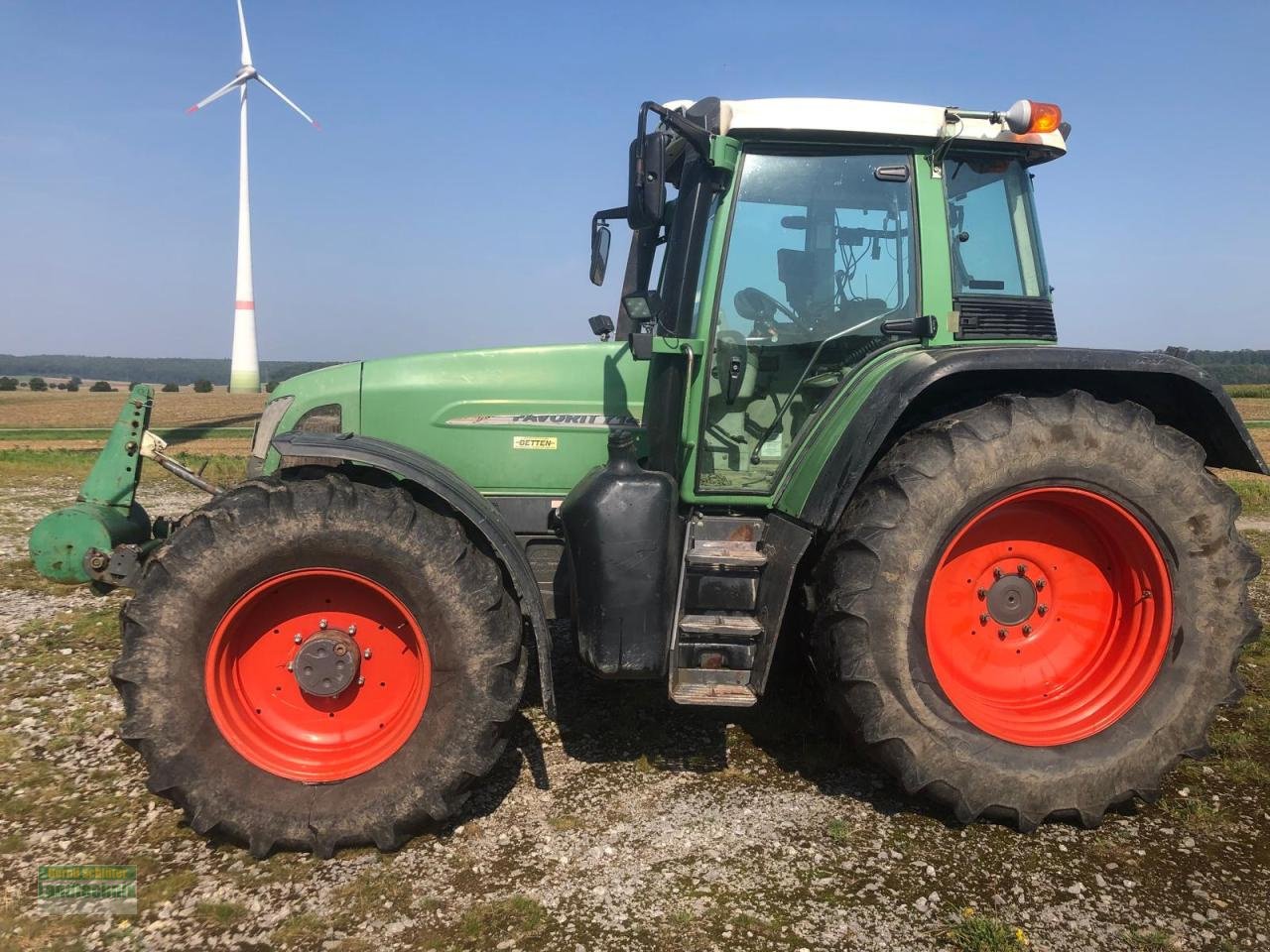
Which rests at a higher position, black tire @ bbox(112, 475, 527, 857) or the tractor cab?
the tractor cab

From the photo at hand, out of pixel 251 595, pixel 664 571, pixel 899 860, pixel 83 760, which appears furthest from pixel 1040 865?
pixel 83 760

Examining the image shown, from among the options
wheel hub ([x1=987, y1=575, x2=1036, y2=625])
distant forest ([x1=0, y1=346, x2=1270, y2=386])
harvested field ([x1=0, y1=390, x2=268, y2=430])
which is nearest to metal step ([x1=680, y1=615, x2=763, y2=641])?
wheel hub ([x1=987, y1=575, x2=1036, y2=625])

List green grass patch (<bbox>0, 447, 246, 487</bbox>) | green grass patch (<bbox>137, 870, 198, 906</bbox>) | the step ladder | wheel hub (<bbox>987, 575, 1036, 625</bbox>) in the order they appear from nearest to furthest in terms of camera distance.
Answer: green grass patch (<bbox>137, 870, 198, 906</bbox>) → the step ladder → wheel hub (<bbox>987, 575, 1036, 625</bbox>) → green grass patch (<bbox>0, 447, 246, 487</bbox>)

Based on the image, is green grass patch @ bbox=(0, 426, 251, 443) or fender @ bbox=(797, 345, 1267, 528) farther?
green grass patch @ bbox=(0, 426, 251, 443)

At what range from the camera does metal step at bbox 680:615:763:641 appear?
3150 millimetres

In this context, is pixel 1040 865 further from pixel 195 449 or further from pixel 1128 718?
pixel 195 449

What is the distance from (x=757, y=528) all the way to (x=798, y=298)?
971 millimetres

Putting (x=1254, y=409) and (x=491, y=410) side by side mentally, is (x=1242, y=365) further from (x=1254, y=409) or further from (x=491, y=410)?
(x=491, y=410)

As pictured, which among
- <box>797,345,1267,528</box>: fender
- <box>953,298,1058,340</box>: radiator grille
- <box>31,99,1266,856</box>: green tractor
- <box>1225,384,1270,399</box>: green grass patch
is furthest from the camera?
→ <box>1225,384,1270,399</box>: green grass patch

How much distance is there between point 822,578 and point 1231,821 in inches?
68.7

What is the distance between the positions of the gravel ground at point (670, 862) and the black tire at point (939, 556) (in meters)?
0.21

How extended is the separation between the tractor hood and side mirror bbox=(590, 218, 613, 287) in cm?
54

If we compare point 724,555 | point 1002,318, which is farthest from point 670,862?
point 1002,318

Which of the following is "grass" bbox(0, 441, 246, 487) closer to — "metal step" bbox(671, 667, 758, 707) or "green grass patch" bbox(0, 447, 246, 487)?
"green grass patch" bbox(0, 447, 246, 487)
